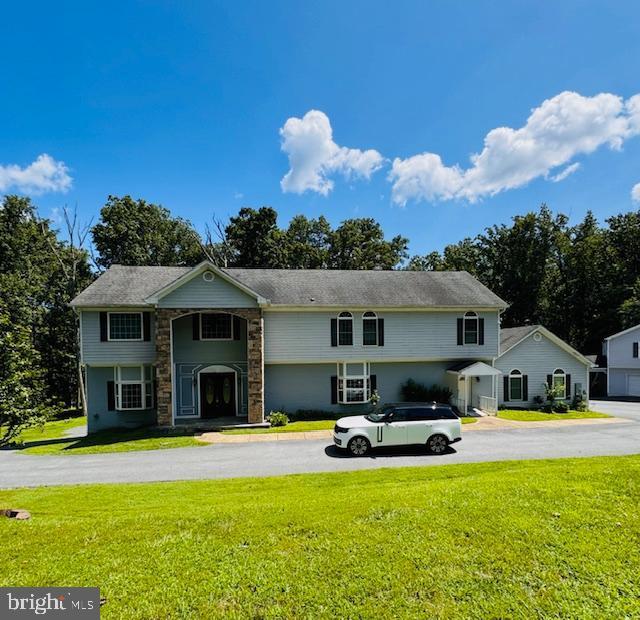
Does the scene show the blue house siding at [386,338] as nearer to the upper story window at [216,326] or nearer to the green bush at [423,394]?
the green bush at [423,394]

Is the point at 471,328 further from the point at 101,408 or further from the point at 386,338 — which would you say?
the point at 101,408

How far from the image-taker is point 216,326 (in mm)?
20188

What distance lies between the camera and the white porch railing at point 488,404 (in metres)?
20.8

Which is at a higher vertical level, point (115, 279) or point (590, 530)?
point (115, 279)

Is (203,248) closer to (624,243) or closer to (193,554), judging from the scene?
(193,554)

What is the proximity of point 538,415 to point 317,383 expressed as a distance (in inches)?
505

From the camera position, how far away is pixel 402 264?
45938mm

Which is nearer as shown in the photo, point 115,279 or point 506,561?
point 506,561

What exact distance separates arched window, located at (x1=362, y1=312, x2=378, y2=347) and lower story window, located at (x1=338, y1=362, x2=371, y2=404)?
1293mm

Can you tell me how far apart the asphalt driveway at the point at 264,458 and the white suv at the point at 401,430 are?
1.46ft

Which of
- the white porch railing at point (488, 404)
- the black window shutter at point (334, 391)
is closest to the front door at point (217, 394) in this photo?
the black window shutter at point (334, 391)

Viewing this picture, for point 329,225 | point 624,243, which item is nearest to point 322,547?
point 329,225

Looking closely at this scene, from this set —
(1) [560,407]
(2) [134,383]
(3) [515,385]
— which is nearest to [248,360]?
(2) [134,383]

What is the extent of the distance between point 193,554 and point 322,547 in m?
1.92
